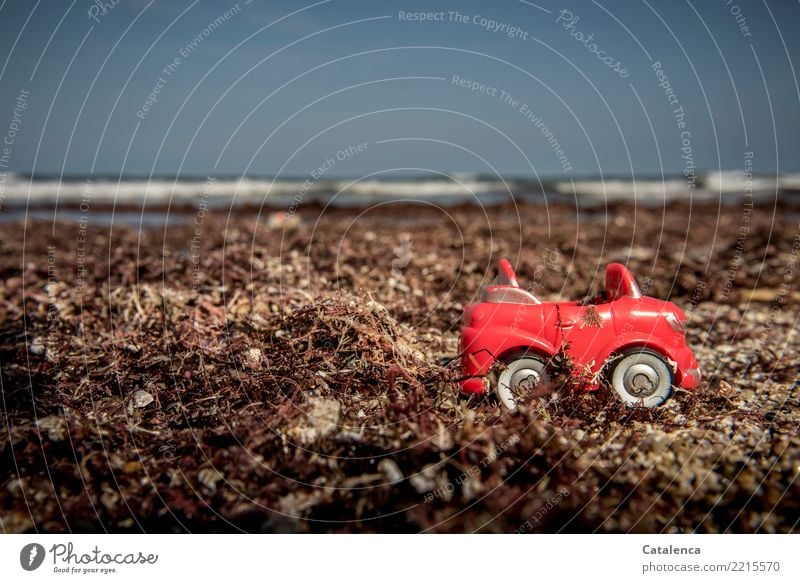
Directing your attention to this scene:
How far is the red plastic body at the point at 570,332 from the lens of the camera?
12.5 ft

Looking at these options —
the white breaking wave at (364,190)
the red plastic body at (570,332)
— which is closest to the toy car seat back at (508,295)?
the red plastic body at (570,332)

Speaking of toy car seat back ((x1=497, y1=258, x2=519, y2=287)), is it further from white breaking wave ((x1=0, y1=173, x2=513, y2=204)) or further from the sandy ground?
white breaking wave ((x1=0, y1=173, x2=513, y2=204))

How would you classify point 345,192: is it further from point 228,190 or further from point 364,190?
point 228,190

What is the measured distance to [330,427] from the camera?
3588 mm

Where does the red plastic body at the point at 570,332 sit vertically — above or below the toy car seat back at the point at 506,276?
below

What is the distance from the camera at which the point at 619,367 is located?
3885 mm
